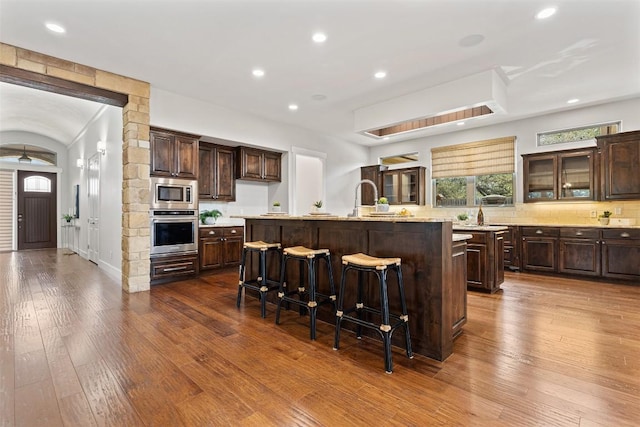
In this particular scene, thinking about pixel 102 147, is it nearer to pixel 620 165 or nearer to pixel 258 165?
pixel 258 165

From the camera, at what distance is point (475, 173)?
6625mm

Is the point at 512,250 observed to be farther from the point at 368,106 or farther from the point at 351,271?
the point at 351,271

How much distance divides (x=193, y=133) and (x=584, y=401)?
5.53 m

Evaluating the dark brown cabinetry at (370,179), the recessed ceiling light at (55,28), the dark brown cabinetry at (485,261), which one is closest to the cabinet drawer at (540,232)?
the dark brown cabinetry at (485,261)

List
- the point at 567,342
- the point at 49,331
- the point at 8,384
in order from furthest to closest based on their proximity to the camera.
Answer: the point at 49,331 → the point at 567,342 → the point at 8,384

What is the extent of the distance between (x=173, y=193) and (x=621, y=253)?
7.09 metres

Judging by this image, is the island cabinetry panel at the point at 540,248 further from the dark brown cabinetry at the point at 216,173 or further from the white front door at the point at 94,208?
the white front door at the point at 94,208

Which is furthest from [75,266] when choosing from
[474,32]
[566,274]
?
[566,274]

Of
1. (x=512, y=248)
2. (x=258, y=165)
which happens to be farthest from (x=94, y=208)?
(x=512, y=248)

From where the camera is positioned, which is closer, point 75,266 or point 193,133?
point 193,133

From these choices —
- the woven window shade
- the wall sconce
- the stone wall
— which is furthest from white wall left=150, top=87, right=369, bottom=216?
the woven window shade

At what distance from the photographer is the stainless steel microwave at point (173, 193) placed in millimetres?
4672

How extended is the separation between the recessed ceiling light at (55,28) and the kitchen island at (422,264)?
3.35 m

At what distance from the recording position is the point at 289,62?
151 inches
